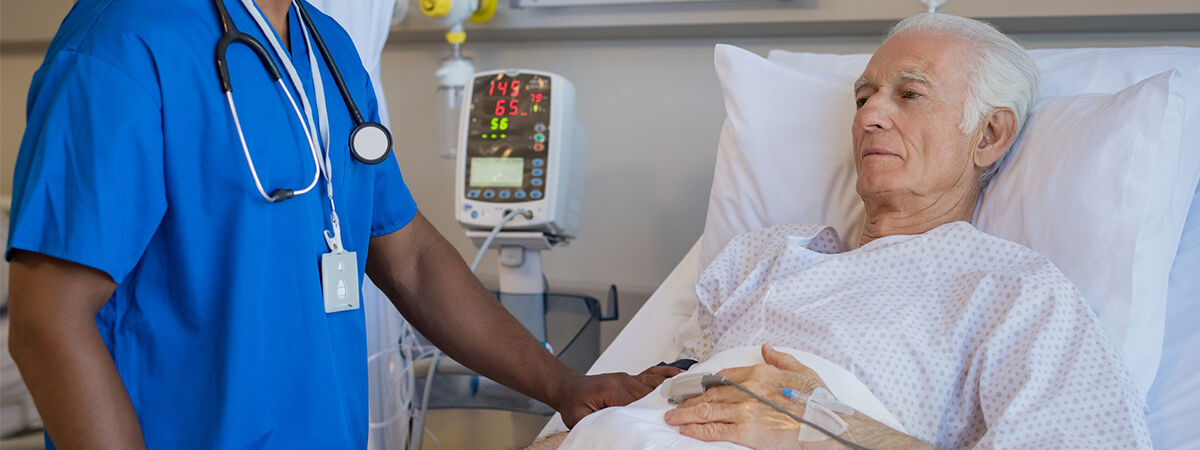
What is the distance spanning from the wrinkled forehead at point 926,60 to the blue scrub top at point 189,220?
79 cm

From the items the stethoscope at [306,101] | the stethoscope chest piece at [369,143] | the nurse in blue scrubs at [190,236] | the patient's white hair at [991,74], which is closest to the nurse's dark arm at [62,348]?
the nurse in blue scrubs at [190,236]

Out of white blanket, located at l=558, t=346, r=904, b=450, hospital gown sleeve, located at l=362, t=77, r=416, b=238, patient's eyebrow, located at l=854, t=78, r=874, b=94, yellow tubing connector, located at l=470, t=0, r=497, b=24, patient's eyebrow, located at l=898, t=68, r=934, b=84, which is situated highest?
yellow tubing connector, located at l=470, t=0, r=497, b=24

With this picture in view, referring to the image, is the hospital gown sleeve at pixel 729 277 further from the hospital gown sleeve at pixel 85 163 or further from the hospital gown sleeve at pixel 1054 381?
the hospital gown sleeve at pixel 85 163

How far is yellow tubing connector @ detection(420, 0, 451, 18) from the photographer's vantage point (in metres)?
2.05

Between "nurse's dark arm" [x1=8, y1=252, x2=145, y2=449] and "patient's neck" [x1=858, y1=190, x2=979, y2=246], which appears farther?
"patient's neck" [x1=858, y1=190, x2=979, y2=246]

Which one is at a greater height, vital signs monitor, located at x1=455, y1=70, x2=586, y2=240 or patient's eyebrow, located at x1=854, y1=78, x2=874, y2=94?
patient's eyebrow, located at x1=854, y1=78, x2=874, y2=94

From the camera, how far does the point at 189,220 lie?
0.89m

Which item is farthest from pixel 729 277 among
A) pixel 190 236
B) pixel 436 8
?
pixel 436 8

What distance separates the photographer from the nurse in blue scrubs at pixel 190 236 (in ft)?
2.64

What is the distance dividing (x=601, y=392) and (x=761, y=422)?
10.4 inches

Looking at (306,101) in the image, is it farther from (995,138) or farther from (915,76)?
(995,138)

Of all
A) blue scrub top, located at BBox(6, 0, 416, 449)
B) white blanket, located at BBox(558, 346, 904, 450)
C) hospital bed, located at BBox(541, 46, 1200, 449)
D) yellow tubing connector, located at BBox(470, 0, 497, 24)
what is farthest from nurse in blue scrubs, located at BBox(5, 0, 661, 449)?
yellow tubing connector, located at BBox(470, 0, 497, 24)

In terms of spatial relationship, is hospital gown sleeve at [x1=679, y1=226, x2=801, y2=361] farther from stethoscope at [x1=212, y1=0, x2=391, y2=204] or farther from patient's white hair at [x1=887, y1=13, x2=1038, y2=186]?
stethoscope at [x1=212, y1=0, x2=391, y2=204]

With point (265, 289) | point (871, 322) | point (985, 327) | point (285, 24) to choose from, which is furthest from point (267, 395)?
point (985, 327)
